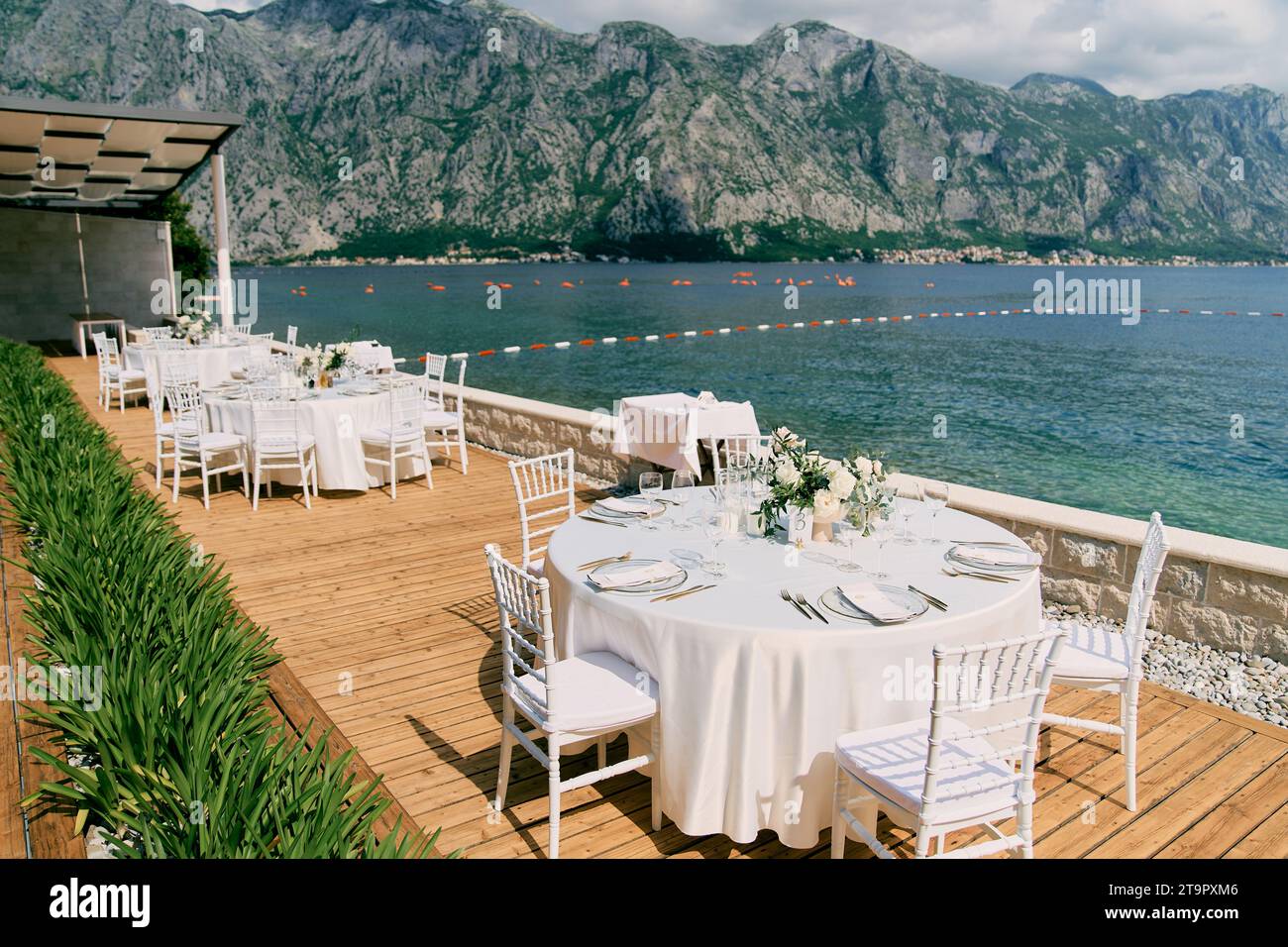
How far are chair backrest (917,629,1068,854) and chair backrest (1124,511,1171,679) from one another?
0.95 metres

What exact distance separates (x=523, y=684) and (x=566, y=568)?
53 cm

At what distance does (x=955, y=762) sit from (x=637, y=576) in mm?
1343

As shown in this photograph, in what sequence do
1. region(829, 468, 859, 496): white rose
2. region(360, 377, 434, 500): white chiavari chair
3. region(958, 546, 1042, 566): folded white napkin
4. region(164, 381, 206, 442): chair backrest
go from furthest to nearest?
1. region(164, 381, 206, 442): chair backrest
2. region(360, 377, 434, 500): white chiavari chair
3. region(829, 468, 859, 496): white rose
4. region(958, 546, 1042, 566): folded white napkin

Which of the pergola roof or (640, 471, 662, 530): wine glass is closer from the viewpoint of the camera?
(640, 471, 662, 530): wine glass

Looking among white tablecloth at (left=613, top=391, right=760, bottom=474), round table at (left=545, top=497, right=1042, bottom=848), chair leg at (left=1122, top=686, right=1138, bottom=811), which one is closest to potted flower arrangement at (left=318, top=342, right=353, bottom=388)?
white tablecloth at (left=613, top=391, right=760, bottom=474)

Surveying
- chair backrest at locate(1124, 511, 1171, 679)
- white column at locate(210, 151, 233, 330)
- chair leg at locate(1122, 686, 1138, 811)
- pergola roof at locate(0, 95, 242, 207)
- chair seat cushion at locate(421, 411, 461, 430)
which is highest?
pergola roof at locate(0, 95, 242, 207)

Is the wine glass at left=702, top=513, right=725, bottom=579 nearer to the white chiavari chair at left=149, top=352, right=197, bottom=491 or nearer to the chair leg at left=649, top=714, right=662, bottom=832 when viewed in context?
the chair leg at left=649, top=714, right=662, bottom=832

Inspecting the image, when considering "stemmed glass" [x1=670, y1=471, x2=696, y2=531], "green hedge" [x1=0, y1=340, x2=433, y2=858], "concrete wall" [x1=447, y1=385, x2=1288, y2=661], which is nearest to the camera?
"green hedge" [x1=0, y1=340, x2=433, y2=858]

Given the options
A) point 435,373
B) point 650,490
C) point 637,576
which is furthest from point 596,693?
point 435,373

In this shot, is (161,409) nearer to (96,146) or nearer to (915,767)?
(915,767)

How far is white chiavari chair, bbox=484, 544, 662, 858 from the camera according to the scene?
127 inches

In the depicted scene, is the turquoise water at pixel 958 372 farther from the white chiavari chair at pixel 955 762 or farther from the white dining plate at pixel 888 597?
the white chiavari chair at pixel 955 762

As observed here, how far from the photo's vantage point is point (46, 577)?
14.7 feet

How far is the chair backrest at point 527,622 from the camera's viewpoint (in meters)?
3.18
